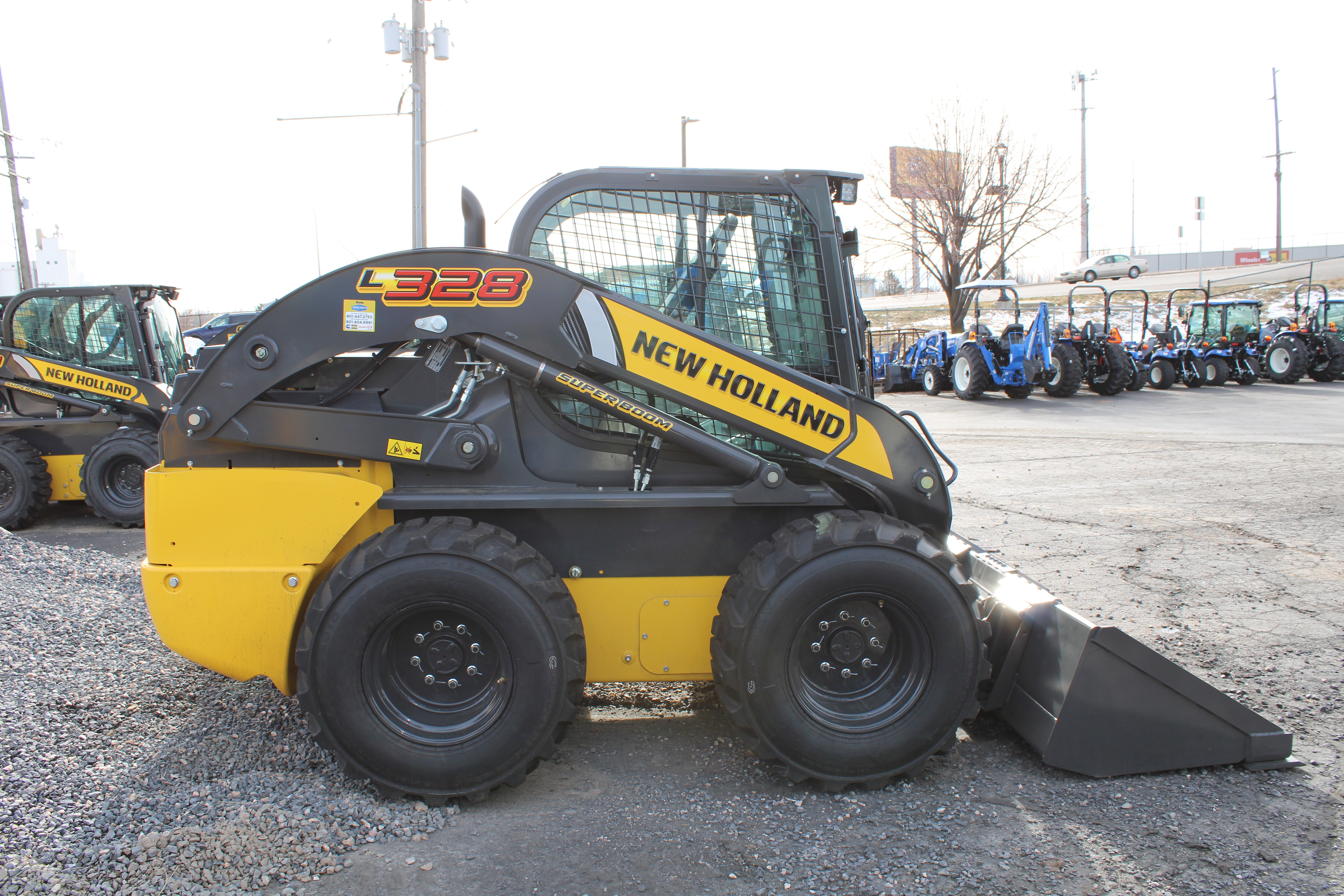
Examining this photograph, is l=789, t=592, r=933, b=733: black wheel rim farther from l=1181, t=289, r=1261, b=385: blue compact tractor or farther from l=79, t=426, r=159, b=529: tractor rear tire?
l=1181, t=289, r=1261, b=385: blue compact tractor

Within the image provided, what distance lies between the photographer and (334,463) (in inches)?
138

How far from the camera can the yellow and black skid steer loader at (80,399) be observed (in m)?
8.76

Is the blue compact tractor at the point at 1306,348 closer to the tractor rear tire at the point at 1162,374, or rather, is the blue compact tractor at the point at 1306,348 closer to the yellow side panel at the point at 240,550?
the tractor rear tire at the point at 1162,374

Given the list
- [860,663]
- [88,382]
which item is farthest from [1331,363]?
[88,382]

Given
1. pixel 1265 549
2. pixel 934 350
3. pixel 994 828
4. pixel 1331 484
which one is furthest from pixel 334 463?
pixel 934 350

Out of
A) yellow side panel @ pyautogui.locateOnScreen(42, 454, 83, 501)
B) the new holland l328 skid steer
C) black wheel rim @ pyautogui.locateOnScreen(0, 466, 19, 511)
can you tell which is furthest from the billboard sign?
the new holland l328 skid steer

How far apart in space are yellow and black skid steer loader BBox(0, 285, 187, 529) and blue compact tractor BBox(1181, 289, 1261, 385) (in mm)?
21297

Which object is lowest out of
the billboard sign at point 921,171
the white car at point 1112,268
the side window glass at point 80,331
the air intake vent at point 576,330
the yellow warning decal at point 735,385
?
the yellow warning decal at point 735,385

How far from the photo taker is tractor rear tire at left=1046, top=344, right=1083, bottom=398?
60.8 feet

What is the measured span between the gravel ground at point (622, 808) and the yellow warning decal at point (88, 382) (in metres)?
4.73

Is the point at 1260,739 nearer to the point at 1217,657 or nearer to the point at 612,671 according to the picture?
the point at 1217,657

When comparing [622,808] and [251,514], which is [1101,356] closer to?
[622,808]

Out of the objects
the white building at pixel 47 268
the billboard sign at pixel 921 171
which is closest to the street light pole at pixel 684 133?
the billboard sign at pixel 921 171

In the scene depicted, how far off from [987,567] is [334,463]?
3.09 metres
